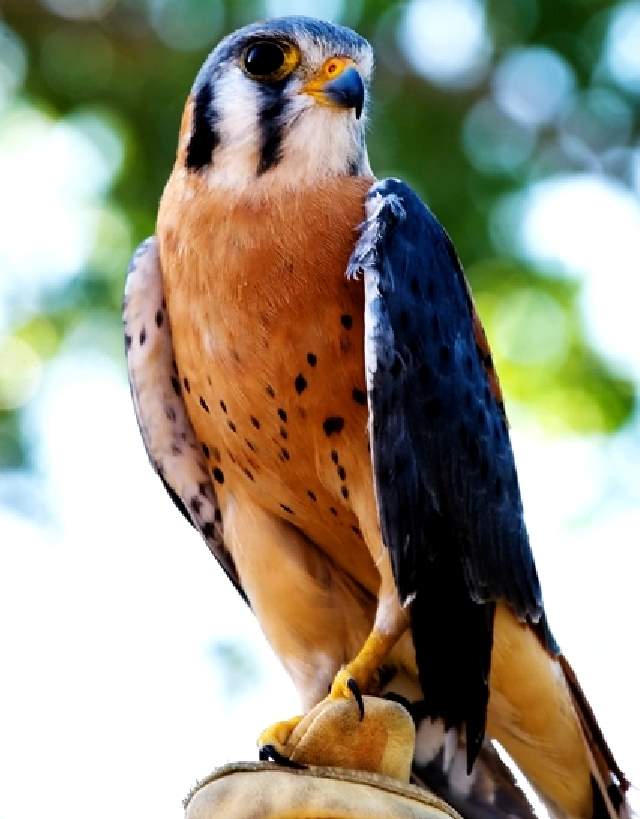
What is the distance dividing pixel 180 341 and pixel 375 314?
19.2 inches

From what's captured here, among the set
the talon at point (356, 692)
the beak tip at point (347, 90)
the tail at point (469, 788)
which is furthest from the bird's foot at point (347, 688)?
the beak tip at point (347, 90)

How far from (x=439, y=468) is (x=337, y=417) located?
0.24 m

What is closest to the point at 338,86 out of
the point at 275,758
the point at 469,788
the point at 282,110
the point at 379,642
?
the point at 282,110

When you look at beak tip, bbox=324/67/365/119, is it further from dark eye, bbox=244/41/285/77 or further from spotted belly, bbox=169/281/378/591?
spotted belly, bbox=169/281/378/591

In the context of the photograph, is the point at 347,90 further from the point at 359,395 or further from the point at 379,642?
the point at 379,642

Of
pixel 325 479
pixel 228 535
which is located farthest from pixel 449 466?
pixel 228 535

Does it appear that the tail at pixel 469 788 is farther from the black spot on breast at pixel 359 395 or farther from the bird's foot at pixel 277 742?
the black spot on breast at pixel 359 395

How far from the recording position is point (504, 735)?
3555 mm

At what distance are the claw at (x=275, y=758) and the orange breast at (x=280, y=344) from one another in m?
0.57

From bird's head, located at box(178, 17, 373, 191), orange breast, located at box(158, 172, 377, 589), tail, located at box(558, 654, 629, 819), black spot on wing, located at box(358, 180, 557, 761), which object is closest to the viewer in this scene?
black spot on wing, located at box(358, 180, 557, 761)

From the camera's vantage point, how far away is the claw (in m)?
2.77

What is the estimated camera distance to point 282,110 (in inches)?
134

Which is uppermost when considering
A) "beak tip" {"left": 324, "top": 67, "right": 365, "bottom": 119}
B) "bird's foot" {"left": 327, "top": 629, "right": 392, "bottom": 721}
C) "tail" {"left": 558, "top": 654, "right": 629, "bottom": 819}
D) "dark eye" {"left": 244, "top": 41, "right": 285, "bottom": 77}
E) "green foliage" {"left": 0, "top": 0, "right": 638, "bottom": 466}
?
"green foliage" {"left": 0, "top": 0, "right": 638, "bottom": 466}

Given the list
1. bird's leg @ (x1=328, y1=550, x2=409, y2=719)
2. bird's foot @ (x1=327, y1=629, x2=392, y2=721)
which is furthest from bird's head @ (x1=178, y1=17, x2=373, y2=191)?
bird's foot @ (x1=327, y1=629, x2=392, y2=721)
